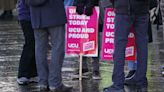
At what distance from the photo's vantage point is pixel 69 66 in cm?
930

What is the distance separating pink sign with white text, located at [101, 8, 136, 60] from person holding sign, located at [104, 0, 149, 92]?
0.41m

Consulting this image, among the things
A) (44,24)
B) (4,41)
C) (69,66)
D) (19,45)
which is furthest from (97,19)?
(4,41)

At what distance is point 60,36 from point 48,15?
350 millimetres

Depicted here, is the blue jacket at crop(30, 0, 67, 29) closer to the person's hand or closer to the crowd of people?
the crowd of people

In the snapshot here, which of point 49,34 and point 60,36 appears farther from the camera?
point 49,34

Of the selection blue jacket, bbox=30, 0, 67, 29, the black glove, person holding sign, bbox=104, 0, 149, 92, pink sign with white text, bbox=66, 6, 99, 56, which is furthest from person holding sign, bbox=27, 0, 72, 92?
person holding sign, bbox=104, 0, 149, 92

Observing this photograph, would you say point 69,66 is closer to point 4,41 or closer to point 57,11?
point 57,11

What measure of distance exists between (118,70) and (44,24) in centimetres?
122

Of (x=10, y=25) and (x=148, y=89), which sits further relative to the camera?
(x=10, y=25)

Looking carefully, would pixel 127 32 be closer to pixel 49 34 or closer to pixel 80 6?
pixel 80 6

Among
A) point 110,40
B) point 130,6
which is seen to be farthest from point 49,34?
point 130,6

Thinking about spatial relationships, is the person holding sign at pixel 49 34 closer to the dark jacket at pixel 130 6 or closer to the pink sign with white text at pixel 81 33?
the pink sign with white text at pixel 81 33

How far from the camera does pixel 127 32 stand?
6707mm

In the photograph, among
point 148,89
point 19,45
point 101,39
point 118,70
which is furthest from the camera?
point 19,45
